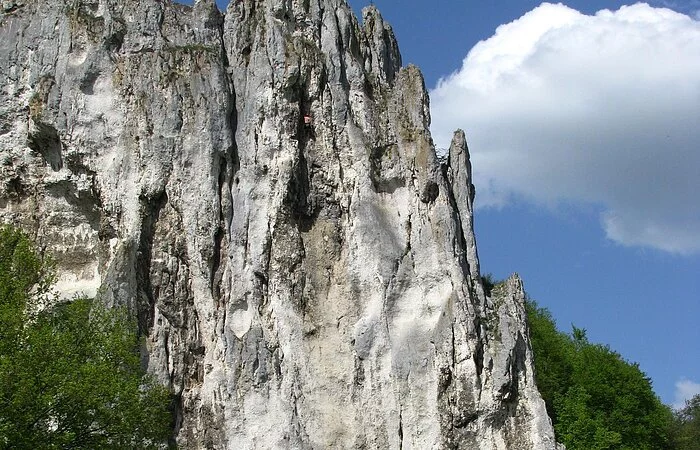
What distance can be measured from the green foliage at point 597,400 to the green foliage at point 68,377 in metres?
15.7

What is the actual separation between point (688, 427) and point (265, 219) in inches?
1216

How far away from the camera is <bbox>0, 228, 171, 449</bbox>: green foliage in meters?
18.1

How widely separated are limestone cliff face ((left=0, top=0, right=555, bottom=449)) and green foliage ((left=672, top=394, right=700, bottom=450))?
60.8ft

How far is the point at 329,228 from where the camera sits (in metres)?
25.4

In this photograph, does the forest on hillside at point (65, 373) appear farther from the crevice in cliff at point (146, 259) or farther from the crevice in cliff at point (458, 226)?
the crevice in cliff at point (458, 226)

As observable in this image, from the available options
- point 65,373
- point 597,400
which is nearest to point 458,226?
point 65,373

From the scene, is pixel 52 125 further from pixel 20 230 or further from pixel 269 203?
pixel 269 203

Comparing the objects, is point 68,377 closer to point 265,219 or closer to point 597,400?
point 265,219

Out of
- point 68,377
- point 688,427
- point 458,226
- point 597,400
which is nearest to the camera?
point 68,377

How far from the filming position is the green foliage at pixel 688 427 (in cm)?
4129

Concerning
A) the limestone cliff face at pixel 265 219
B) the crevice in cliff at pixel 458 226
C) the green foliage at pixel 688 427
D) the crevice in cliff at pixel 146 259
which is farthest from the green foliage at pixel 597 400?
the crevice in cliff at pixel 146 259

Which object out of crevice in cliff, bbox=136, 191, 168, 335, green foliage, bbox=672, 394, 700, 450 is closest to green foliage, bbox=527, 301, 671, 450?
green foliage, bbox=672, 394, 700, 450

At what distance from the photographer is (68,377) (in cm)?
1895

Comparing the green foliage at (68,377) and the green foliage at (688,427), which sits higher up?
the green foliage at (688,427)
